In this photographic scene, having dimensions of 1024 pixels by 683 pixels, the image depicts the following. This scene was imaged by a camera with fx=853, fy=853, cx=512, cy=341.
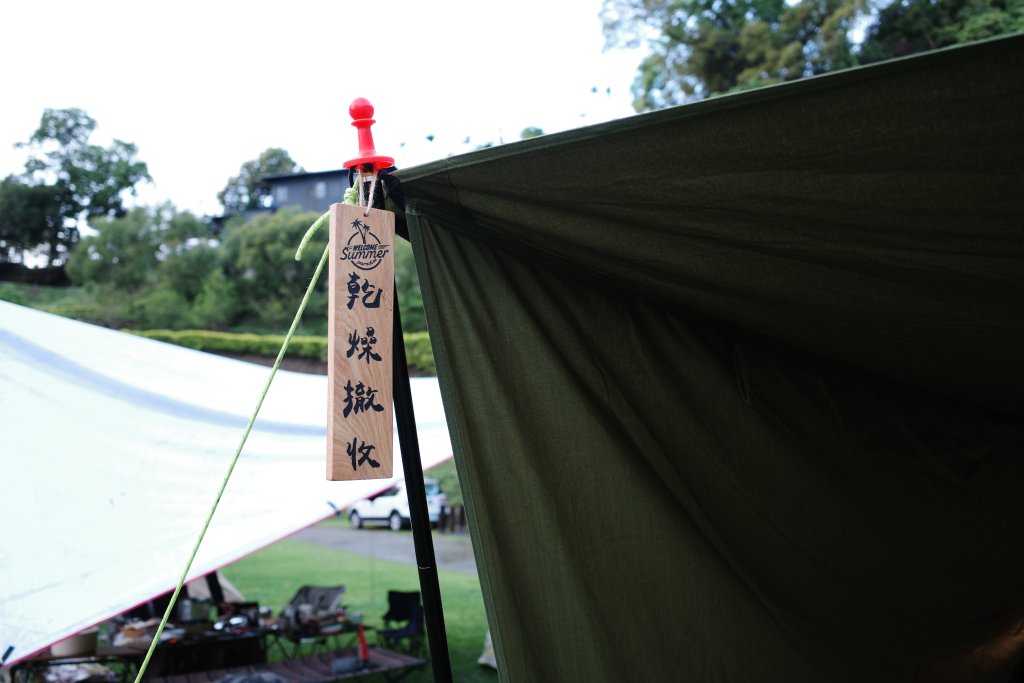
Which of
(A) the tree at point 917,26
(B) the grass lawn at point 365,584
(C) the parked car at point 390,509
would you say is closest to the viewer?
(B) the grass lawn at point 365,584

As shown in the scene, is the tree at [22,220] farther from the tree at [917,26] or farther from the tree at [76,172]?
the tree at [917,26]

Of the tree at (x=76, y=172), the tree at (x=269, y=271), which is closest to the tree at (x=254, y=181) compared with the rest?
the tree at (x=76, y=172)

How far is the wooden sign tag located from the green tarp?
0.41 ft

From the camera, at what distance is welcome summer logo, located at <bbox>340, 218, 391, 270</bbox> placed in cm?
143

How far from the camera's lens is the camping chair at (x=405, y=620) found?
18.5ft

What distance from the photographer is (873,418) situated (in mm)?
2111

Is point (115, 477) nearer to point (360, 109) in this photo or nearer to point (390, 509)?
point (360, 109)

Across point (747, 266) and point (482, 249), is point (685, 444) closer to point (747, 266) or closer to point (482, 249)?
point (747, 266)

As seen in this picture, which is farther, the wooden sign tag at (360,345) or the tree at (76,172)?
the tree at (76,172)

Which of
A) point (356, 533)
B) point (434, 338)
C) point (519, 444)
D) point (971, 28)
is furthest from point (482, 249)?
point (971, 28)

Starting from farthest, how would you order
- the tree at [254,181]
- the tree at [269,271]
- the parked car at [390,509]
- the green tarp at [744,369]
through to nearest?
the tree at [254,181]
the tree at [269,271]
the parked car at [390,509]
the green tarp at [744,369]

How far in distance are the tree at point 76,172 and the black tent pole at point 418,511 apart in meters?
25.1

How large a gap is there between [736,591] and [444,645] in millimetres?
667

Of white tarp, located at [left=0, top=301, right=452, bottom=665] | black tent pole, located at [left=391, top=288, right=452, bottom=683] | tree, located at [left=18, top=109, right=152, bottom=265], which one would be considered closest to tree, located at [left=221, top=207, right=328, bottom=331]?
tree, located at [left=18, top=109, right=152, bottom=265]
